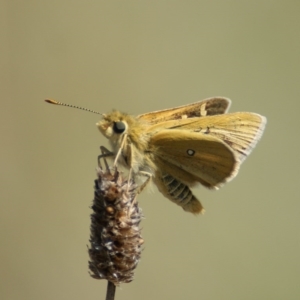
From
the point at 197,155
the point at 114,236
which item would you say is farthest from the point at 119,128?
the point at 114,236

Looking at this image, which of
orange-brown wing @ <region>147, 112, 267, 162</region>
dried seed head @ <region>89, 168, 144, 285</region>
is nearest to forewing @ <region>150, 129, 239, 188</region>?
orange-brown wing @ <region>147, 112, 267, 162</region>

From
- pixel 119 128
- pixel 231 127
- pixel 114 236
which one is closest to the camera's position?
pixel 114 236

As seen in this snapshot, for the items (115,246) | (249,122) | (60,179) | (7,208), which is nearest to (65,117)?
(60,179)

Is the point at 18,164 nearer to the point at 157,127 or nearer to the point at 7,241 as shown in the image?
the point at 7,241

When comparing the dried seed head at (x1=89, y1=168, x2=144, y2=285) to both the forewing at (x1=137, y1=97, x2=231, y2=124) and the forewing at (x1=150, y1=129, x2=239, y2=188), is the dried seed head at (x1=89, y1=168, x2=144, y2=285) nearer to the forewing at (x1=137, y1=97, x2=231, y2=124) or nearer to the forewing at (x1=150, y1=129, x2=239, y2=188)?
the forewing at (x1=150, y1=129, x2=239, y2=188)

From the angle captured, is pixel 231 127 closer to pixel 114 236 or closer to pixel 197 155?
pixel 197 155

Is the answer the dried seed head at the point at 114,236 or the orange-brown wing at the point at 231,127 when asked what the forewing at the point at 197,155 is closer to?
the orange-brown wing at the point at 231,127
